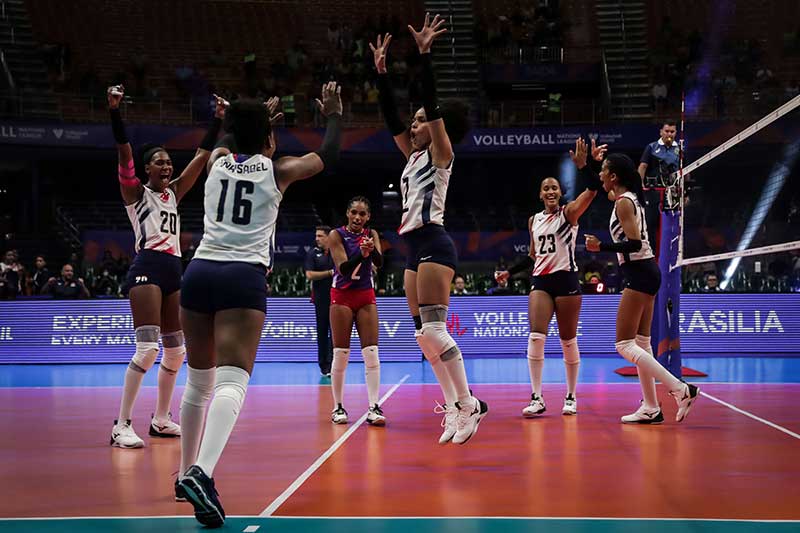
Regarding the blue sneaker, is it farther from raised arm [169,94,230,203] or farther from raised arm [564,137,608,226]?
raised arm [564,137,608,226]

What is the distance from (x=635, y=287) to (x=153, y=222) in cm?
386

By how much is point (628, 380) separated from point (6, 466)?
736 centimetres

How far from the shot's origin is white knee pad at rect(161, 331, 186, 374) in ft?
20.9

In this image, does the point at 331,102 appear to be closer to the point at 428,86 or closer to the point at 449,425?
the point at 428,86

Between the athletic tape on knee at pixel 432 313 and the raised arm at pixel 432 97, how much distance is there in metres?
0.96

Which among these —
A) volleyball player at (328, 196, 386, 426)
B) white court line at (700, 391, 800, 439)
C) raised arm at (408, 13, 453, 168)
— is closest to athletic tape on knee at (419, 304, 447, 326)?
raised arm at (408, 13, 453, 168)

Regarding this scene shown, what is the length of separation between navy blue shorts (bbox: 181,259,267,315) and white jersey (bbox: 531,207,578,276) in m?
4.19

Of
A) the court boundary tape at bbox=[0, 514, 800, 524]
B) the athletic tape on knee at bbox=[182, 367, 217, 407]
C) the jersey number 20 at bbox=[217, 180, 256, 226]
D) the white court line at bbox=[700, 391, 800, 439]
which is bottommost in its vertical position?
the white court line at bbox=[700, 391, 800, 439]

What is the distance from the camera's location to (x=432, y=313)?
5.87 m

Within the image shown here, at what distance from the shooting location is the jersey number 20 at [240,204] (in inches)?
157

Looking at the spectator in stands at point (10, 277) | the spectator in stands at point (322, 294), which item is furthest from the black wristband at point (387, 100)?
the spectator in stands at point (10, 277)

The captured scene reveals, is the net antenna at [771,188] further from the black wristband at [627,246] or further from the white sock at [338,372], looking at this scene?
the white sock at [338,372]

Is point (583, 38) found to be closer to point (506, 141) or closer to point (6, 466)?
point (506, 141)

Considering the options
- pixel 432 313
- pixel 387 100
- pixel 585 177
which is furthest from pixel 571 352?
pixel 387 100
